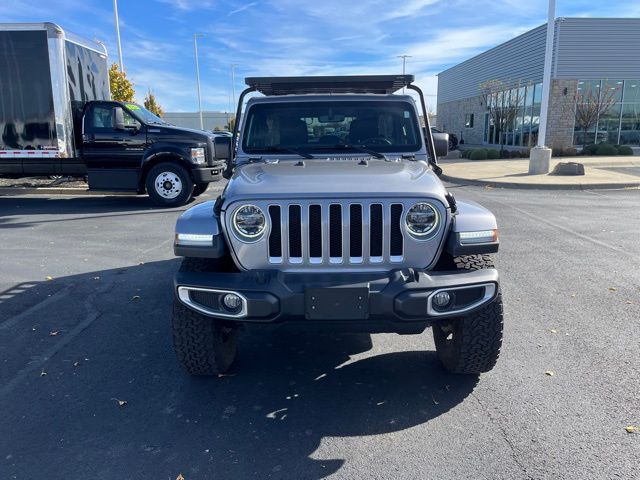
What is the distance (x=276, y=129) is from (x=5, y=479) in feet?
10.1

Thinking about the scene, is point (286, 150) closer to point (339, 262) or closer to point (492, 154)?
point (339, 262)

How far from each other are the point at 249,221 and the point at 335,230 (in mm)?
511

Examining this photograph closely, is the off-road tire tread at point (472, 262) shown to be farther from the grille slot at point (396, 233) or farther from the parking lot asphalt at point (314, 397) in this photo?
the parking lot asphalt at point (314, 397)

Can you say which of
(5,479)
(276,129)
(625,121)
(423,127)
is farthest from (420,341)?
(625,121)

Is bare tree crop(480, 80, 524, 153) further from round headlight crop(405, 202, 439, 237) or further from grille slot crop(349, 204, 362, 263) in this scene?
grille slot crop(349, 204, 362, 263)

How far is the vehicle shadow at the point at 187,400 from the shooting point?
2645mm

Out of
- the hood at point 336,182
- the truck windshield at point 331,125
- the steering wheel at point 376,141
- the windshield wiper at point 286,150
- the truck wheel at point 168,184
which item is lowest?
the truck wheel at point 168,184

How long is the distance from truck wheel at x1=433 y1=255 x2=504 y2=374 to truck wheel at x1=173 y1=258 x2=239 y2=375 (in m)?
1.47

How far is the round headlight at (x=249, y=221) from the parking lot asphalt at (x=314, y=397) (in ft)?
3.60

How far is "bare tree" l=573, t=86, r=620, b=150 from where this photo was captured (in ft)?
78.8

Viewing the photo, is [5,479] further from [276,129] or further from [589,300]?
[589,300]

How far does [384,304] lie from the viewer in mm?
2770

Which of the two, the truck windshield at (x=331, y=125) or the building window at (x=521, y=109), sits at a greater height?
A: the building window at (x=521, y=109)

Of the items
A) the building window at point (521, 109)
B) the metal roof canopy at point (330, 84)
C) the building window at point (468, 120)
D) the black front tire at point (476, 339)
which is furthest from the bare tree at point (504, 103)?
the black front tire at point (476, 339)
